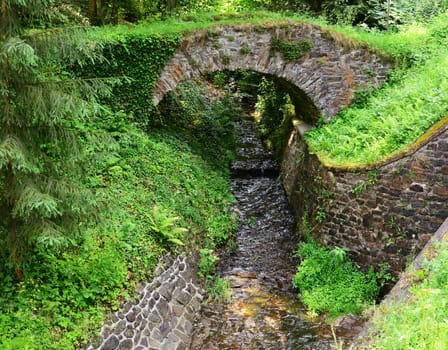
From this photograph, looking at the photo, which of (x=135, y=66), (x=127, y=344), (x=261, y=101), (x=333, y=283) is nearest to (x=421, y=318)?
(x=127, y=344)

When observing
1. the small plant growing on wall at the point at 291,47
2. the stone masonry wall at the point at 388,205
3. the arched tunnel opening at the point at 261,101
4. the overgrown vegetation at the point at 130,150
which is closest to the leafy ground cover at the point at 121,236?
the overgrown vegetation at the point at 130,150

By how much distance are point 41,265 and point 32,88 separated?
2542 mm

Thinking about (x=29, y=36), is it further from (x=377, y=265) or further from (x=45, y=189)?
(x=377, y=265)

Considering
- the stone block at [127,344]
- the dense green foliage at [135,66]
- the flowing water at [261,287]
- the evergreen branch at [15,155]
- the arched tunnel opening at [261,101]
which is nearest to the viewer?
the evergreen branch at [15,155]

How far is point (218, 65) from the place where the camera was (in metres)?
11.5

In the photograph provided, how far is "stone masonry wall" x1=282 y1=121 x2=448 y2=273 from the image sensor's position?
8250mm

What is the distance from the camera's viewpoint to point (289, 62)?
11.5 metres

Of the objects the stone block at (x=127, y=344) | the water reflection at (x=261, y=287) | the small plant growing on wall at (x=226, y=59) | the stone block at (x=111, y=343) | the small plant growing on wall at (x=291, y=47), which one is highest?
the small plant growing on wall at (x=291, y=47)

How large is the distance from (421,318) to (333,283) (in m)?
4.41

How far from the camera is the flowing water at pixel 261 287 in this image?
26.2ft

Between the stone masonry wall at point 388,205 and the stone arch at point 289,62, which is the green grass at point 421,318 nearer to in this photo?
the stone masonry wall at point 388,205

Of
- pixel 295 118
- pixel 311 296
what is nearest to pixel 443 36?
pixel 295 118

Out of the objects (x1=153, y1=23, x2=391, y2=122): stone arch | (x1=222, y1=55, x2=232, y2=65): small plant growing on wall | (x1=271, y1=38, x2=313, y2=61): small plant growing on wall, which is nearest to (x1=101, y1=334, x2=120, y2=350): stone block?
(x1=153, y1=23, x2=391, y2=122): stone arch

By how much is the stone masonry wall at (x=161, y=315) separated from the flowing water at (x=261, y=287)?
333 mm
